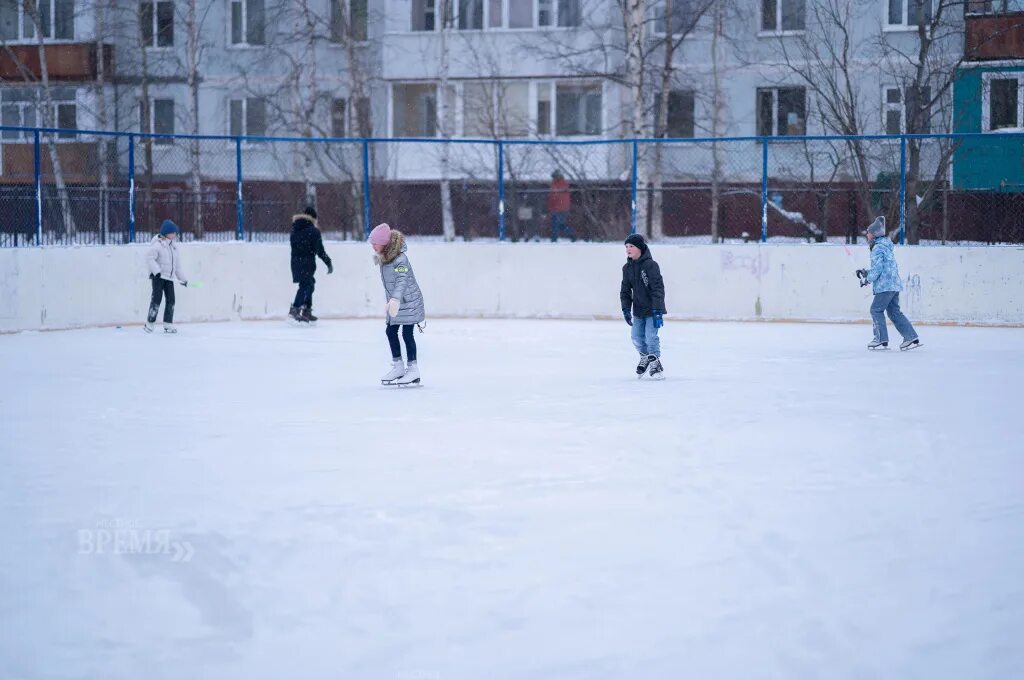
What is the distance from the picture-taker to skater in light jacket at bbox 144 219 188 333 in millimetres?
17172

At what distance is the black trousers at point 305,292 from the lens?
18562 mm

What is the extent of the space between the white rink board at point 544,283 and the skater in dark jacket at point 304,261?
823mm

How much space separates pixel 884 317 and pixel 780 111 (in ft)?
60.7

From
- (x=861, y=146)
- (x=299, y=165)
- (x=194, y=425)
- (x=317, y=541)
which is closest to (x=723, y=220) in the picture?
(x=861, y=146)

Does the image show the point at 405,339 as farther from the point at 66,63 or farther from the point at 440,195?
the point at 66,63

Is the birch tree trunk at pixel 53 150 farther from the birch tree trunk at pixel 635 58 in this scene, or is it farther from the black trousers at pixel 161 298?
the birch tree trunk at pixel 635 58

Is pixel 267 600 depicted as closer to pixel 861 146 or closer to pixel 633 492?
pixel 633 492

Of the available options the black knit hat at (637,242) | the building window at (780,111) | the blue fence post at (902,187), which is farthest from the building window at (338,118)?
the black knit hat at (637,242)

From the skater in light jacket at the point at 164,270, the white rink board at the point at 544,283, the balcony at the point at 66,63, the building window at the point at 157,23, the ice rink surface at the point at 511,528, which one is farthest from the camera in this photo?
the balcony at the point at 66,63

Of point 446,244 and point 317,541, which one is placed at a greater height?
point 446,244

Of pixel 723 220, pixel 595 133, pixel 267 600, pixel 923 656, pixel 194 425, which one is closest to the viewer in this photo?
pixel 923 656

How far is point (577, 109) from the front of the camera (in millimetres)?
33688

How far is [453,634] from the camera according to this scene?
489 cm

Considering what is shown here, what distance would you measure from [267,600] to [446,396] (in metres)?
6.06
